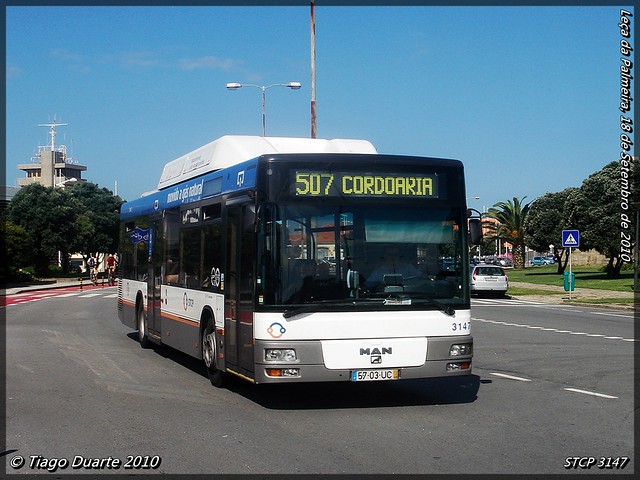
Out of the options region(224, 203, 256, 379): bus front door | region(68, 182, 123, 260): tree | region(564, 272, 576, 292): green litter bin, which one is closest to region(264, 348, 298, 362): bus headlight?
region(224, 203, 256, 379): bus front door

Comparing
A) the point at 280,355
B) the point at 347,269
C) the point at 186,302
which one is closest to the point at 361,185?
the point at 347,269

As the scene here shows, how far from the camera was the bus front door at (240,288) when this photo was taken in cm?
1018

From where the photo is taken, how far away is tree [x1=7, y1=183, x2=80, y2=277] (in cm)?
6444

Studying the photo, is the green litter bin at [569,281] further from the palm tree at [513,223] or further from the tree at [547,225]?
the palm tree at [513,223]

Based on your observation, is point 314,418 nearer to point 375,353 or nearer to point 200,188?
point 375,353

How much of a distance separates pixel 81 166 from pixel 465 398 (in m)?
166

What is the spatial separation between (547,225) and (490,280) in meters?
33.2

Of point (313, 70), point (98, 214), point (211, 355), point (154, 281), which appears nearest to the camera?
point (211, 355)

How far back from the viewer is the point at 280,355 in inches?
385

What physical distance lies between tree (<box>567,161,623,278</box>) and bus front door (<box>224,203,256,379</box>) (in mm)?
47567

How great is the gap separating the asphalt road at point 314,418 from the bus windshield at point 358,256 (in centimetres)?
131

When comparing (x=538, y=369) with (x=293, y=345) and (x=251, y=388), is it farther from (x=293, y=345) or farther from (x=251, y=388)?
(x=293, y=345)

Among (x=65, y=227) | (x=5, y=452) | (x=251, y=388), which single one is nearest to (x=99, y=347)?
(x=251, y=388)

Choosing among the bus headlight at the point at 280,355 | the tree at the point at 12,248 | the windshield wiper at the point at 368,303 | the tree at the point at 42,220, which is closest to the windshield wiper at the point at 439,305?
the windshield wiper at the point at 368,303
